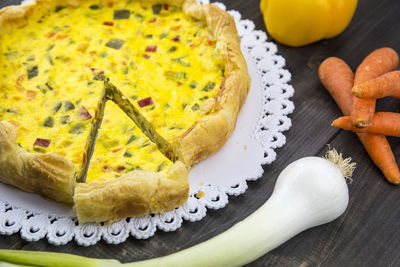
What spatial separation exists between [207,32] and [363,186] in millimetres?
1534

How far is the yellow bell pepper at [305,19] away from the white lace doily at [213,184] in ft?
0.88

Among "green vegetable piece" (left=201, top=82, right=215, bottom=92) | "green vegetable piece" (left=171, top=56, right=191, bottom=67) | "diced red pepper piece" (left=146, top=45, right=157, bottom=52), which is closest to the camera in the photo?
"green vegetable piece" (left=201, top=82, right=215, bottom=92)

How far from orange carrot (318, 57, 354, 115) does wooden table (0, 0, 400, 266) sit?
80mm

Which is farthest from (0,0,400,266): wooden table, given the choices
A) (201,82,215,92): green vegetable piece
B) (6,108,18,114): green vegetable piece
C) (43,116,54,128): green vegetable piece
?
(6,108,18,114): green vegetable piece

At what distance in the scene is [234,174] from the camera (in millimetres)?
3221

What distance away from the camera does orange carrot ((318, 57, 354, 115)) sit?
3646 millimetres

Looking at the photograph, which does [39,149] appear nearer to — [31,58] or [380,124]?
[31,58]

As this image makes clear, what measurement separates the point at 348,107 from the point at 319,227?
0.96 metres

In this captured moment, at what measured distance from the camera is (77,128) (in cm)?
326

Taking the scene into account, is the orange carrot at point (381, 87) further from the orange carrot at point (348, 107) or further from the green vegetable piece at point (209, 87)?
the green vegetable piece at point (209, 87)

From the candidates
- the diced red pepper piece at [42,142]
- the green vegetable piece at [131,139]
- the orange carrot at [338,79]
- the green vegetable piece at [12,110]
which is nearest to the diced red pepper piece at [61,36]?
the green vegetable piece at [12,110]

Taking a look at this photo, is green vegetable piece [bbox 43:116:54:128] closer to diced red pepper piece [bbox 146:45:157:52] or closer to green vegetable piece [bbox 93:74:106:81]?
green vegetable piece [bbox 93:74:106:81]

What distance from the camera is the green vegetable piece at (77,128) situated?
10.6 ft

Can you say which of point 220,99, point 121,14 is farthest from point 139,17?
point 220,99
